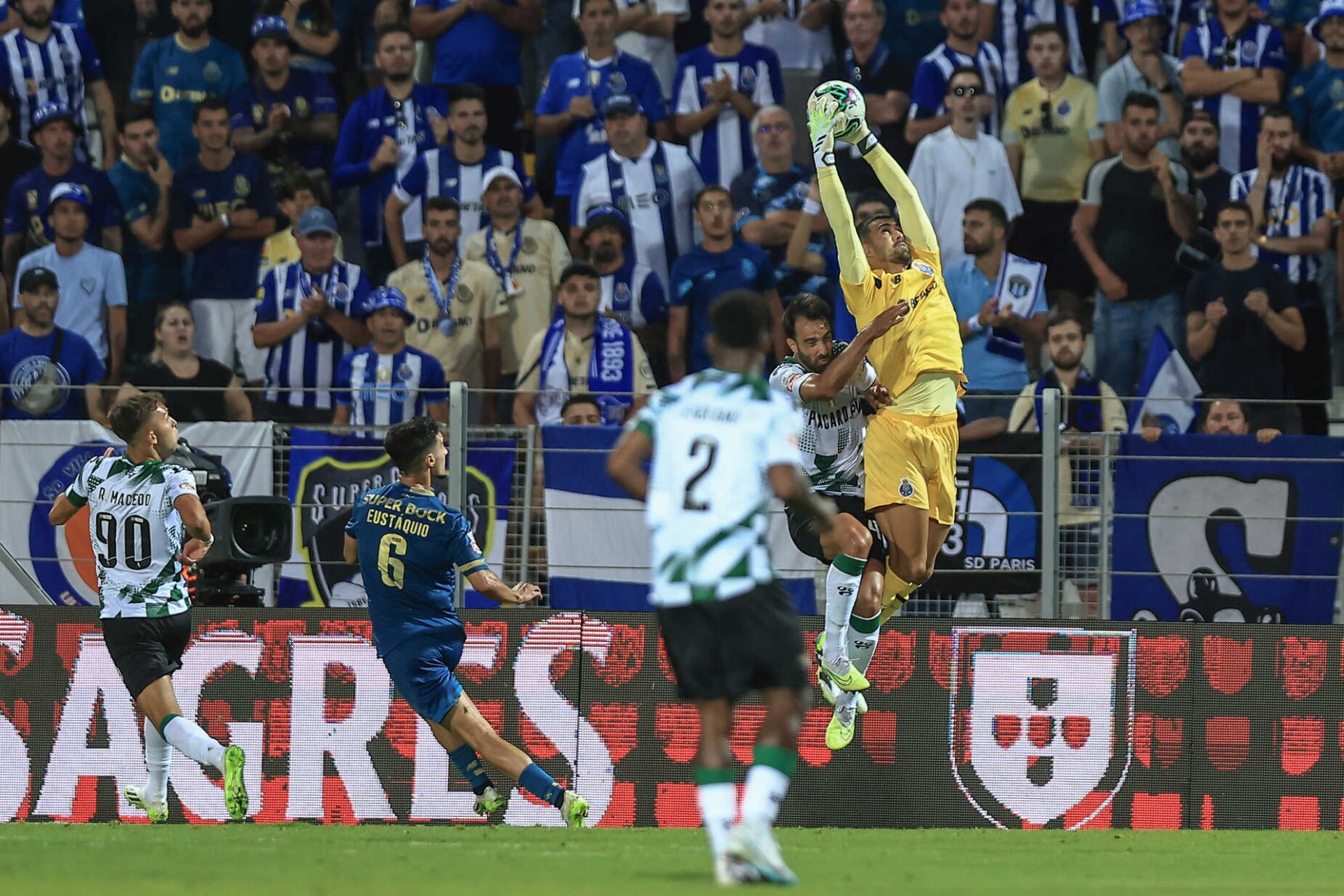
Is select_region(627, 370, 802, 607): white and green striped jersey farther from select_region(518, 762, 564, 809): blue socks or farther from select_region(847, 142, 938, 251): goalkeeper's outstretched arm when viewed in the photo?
select_region(847, 142, 938, 251): goalkeeper's outstretched arm

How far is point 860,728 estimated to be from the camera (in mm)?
12117

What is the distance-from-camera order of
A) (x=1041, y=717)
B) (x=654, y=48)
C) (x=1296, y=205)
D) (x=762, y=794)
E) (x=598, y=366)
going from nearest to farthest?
(x=762, y=794) → (x=1041, y=717) → (x=598, y=366) → (x=1296, y=205) → (x=654, y=48)

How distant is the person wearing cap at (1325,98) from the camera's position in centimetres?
1514

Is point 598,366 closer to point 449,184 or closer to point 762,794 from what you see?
point 449,184

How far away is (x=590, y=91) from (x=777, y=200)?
1.98 meters

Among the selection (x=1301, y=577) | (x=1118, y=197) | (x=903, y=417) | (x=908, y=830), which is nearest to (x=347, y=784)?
(x=908, y=830)

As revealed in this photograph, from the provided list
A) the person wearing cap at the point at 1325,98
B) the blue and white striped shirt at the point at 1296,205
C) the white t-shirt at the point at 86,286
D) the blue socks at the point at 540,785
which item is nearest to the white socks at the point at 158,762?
the blue socks at the point at 540,785

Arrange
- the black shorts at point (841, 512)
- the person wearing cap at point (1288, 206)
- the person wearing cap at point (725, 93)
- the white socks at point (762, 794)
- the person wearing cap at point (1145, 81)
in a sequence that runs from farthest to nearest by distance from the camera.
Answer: the person wearing cap at point (725, 93) → the person wearing cap at point (1145, 81) → the person wearing cap at point (1288, 206) → the black shorts at point (841, 512) → the white socks at point (762, 794)

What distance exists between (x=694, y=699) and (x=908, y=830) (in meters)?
4.89

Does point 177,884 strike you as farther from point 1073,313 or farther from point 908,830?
point 1073,313

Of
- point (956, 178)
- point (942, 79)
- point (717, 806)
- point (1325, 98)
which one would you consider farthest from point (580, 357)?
point (717, 806)

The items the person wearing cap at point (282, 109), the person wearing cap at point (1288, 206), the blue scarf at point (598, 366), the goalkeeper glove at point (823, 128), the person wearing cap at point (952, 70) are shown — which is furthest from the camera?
the person wearing cap at point (282, 109)

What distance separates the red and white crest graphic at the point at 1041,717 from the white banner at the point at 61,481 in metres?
5.07

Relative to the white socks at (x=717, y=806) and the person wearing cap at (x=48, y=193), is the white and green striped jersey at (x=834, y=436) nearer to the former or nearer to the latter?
the white socks at (x=717, y=806)
